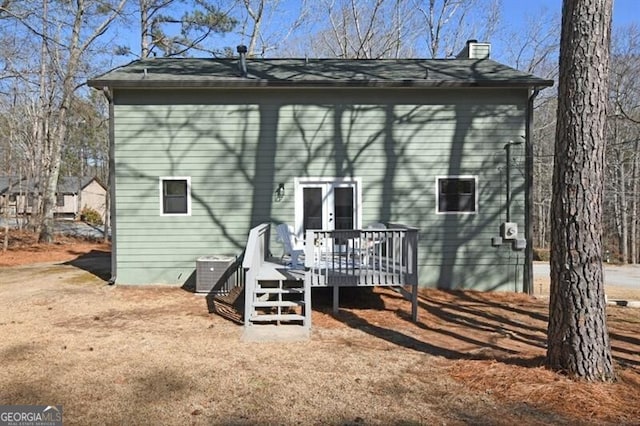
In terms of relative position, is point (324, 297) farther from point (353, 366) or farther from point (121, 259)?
point (121, 259)

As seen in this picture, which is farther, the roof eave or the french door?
the french door

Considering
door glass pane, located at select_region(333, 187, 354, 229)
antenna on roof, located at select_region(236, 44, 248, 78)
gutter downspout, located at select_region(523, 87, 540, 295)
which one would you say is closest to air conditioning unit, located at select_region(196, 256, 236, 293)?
door glass pane, located at select_region(333, 187, 354, 229)

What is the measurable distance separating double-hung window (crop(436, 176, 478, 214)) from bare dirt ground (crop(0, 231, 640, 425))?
2231 millimetres

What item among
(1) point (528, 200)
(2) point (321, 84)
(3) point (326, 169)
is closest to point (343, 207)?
(3) point (326, 169)

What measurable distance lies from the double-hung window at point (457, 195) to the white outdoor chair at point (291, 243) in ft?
9.92

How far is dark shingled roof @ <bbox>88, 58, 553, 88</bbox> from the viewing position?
861cm

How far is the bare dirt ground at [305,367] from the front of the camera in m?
3.52

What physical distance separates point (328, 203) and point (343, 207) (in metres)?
0.32

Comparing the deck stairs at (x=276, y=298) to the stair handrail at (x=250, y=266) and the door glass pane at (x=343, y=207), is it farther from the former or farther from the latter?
the door glass pane at (x=343, y=207)

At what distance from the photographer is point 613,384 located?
3930 millimetres

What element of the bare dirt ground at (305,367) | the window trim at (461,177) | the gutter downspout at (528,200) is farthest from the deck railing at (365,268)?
the gutter downspout at (528,200)

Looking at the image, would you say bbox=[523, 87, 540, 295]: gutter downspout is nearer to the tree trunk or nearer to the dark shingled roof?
the dark shingled roof

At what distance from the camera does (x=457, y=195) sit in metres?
9.09

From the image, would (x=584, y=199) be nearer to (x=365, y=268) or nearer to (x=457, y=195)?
(x=365, y=268)
